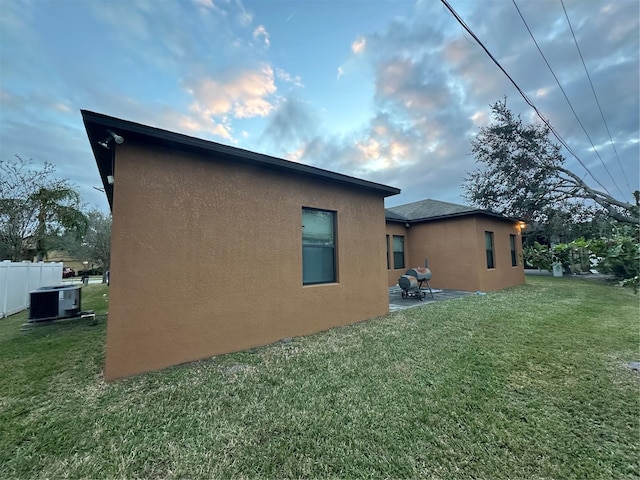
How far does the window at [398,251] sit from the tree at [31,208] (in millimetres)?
16844

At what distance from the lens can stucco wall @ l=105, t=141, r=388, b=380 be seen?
3627 millimetres

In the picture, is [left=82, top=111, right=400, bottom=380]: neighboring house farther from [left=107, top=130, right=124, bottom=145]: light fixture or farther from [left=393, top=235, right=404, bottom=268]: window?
[left=393, top=235, right=404, bottom=268]: window

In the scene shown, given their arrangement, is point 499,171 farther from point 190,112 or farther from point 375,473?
point 375,473

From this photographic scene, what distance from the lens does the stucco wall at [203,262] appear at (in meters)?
3.63

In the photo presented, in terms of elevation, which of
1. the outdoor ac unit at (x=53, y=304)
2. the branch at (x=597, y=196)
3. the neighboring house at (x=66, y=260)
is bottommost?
the outdoor ac unit at (x=53, y=304)

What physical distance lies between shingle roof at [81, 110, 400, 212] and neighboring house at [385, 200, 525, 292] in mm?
7516

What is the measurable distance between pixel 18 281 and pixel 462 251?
1598 centimetres

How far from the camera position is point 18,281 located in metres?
8.64

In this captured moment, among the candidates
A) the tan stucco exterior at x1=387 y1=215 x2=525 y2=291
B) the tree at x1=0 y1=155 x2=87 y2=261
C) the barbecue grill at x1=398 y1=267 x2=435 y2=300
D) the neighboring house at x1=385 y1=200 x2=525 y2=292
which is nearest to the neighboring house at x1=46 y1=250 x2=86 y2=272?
the tree at x1=0 y1=155 x2=87 y2=261

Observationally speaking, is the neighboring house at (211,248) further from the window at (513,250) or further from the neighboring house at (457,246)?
the window at (513,250)

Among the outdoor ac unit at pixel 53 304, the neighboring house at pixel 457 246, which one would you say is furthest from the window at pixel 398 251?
the outdoor ac unit at pixel 53 304

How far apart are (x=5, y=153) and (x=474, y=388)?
70.1 ft

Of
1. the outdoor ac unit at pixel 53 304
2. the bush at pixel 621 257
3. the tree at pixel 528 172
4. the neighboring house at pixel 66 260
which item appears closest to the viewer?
the bush at pixel 621 257

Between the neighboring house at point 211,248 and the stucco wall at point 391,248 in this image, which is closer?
the neighboring house at point 211,248
